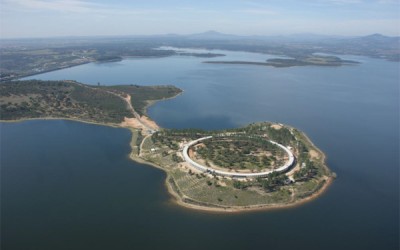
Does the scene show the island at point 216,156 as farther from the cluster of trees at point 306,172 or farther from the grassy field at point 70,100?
the grassy field at point 70,100

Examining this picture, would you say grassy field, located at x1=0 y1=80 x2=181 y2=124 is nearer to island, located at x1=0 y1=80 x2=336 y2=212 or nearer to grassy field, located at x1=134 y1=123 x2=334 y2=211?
island, located at x1=0 y1=80 x2=336 y2=212

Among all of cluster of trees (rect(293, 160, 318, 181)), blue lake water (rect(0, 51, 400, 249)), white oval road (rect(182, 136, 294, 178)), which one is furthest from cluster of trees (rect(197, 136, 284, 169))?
blue lake water (rect(0, 51, 400, 249))

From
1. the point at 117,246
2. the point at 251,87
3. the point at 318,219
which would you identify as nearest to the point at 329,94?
the point at 251,87

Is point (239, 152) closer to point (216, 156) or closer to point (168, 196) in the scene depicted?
point (216, 156)

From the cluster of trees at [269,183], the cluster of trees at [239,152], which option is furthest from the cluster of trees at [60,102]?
the cluster of trees at [269,183]

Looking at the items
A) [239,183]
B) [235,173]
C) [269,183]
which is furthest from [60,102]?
[269,183]

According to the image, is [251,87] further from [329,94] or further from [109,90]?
[109,90]
